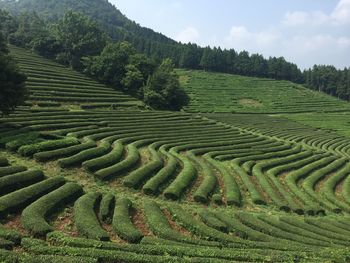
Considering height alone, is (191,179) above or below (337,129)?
below

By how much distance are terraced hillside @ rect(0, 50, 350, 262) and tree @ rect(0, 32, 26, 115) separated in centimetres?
238

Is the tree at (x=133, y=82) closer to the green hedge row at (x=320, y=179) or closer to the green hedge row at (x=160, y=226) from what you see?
the green hedge row at (x=320, y=179)

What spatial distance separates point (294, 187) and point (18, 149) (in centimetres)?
2581

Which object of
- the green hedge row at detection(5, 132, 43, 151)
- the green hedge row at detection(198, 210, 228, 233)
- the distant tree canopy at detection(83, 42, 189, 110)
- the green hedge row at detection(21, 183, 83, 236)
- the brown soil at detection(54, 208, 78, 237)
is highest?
the distant tree canopy at detection(83, 42, 189, 110)

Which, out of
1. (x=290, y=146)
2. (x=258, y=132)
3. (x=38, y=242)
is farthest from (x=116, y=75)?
(x=38, y=242)

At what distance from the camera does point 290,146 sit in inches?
2425

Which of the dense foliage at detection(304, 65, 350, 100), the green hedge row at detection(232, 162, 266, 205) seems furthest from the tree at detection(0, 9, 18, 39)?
the dense foliage at detection(304, 65, 350, 100)

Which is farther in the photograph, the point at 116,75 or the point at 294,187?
the point at 116,75

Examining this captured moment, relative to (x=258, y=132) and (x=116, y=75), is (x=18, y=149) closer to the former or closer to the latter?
(x=258, y=132)

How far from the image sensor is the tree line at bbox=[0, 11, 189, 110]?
8981cm

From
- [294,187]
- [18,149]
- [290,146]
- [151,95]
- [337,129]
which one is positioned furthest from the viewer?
[337,129]

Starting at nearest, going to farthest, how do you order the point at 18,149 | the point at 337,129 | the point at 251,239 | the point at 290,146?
the point at 251,239 → the point at 18,149 → the point at 290,146 → the point at 337,129

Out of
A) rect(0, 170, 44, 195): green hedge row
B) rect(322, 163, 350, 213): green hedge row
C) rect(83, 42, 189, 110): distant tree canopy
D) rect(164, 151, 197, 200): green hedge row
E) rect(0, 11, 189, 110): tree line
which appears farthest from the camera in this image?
rect(0, 11, 189, 110): tree line

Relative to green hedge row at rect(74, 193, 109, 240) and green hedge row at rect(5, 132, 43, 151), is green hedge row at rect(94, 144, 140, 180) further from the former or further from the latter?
green hedge row at rect(5, 132, 43, 151)
